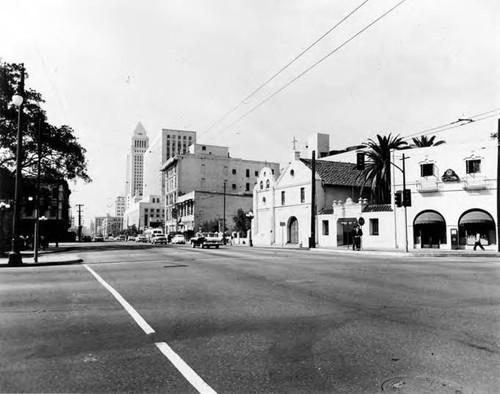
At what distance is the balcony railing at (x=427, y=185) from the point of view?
39.9 meters

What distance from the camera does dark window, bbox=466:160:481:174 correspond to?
37.5 m

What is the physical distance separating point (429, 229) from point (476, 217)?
4.44 m

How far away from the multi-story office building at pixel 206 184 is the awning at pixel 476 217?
61.5m

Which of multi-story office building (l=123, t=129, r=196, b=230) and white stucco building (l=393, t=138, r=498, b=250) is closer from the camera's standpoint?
white stucco building (l=393, t=138, r=498, b=250)

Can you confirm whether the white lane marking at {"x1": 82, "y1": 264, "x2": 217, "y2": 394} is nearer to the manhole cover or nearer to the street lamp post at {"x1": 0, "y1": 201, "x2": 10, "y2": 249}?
the manhole cover

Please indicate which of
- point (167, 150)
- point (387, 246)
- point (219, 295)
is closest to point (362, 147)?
point (387, 246)

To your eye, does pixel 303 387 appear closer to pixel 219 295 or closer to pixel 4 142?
pixel 219 295

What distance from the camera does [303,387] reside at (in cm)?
475

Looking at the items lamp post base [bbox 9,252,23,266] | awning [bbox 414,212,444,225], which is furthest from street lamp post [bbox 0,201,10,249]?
awning [bbox 414,212,444,225]

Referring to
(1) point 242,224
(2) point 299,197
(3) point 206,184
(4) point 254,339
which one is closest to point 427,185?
(2) point 299,197

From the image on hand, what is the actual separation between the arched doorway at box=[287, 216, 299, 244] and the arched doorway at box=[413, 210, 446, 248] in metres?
17.9

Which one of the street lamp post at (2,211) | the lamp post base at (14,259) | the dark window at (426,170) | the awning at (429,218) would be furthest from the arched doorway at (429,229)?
the street lamp post at (2,211)

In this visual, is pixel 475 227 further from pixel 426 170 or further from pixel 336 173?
pixel 336 173

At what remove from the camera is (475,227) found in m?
37.0
